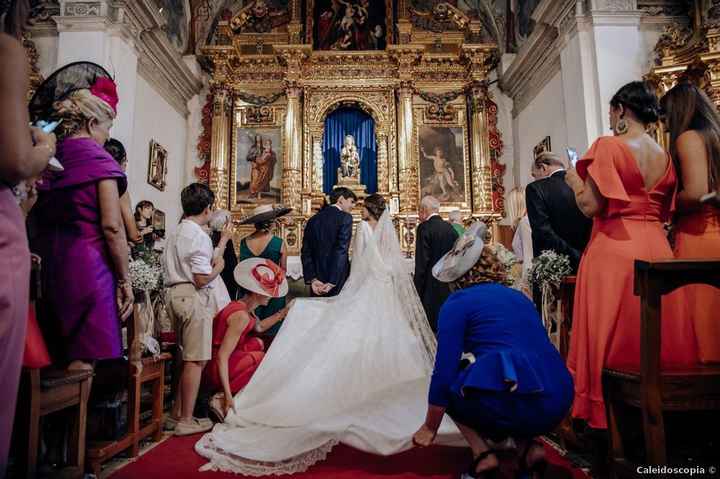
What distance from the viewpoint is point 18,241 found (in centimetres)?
141

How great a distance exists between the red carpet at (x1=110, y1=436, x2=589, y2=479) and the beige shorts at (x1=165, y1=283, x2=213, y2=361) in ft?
2.12

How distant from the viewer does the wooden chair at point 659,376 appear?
1691mm

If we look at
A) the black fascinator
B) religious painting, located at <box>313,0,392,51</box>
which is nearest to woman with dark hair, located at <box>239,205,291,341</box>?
the black fascinator

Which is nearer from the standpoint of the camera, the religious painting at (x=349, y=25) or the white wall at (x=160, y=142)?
the white wall at (x=160, y=142)

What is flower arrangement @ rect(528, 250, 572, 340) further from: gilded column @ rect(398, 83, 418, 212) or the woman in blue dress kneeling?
gilded column @ rect(398, 83, 418, 212)

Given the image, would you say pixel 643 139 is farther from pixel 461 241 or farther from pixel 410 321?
pixel 410 321

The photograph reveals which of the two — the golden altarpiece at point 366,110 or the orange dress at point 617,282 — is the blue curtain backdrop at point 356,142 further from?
the orange dress at point 617,282

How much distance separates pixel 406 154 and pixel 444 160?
0.78 meters

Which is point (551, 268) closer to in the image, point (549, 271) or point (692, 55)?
point (549, 271)

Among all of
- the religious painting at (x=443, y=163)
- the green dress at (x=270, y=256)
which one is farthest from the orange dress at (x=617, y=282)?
the religious painting at (x=443, y=163)

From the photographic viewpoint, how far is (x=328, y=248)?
17.3ft

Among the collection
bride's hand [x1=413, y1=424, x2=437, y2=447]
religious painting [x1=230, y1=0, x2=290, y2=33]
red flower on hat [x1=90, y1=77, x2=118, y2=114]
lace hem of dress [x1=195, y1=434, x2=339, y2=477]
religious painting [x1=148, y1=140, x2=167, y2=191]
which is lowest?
lace hem of dress [x1=195, y1=434, x2=339, y2=477]

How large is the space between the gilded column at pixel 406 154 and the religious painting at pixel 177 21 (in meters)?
4.35

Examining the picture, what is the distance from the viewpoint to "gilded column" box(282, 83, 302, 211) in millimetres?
9555
